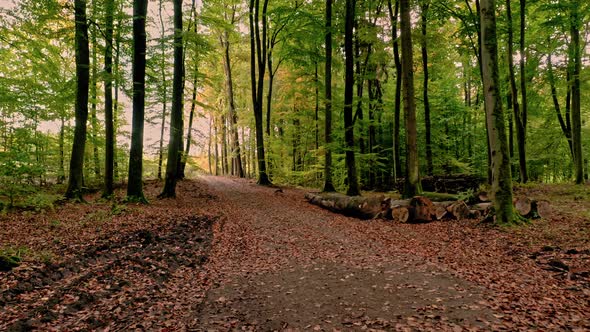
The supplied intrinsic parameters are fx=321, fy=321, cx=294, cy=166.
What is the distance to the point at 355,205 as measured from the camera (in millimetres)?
11422

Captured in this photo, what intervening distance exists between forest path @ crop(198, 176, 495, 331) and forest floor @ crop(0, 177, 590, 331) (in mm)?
25

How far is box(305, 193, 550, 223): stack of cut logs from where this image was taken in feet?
29.2

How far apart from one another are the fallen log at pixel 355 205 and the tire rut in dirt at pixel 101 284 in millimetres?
5565

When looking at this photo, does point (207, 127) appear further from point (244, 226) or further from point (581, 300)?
point (581, 300)

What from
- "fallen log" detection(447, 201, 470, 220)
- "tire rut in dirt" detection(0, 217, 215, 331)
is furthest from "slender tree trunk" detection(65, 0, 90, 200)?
"fallen log" detection(447, 201, 470, 220)

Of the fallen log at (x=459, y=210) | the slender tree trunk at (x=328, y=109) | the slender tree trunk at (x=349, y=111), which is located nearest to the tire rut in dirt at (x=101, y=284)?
the fallen log at (x=459, y=210)

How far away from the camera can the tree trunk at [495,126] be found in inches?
319

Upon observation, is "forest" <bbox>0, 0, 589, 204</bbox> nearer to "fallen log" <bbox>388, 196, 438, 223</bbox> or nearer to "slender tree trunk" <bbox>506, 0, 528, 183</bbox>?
"slender tree trunk" <bbox>506, 0, 528, 183</bbox>

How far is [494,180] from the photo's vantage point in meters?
8.25

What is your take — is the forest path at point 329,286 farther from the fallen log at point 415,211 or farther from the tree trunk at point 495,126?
the tree trunk at point 495,126

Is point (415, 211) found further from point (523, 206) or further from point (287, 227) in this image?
point (287, 227)

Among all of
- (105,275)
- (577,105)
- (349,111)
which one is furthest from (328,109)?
(105,275)

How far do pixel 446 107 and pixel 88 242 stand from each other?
24.0m

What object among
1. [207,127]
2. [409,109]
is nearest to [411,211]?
[409,109]
